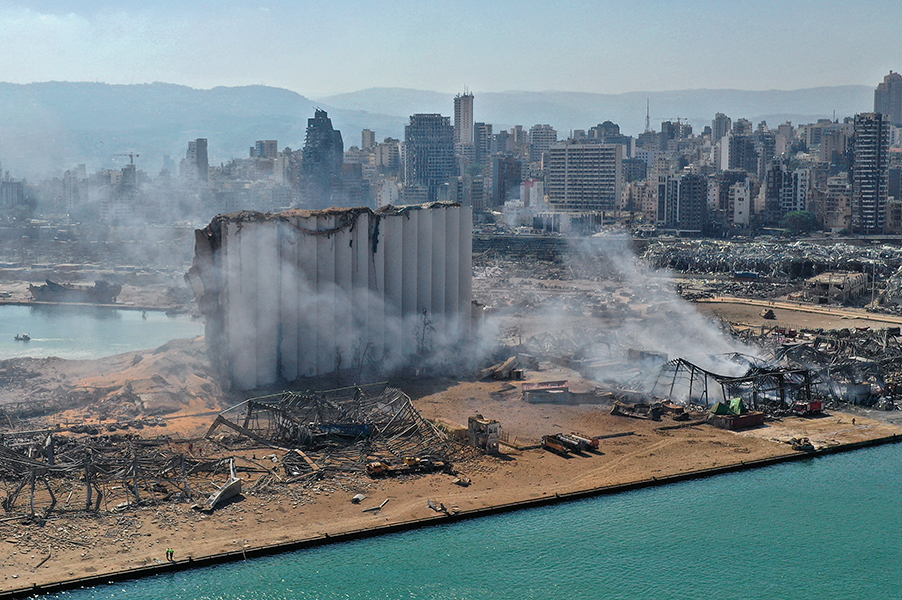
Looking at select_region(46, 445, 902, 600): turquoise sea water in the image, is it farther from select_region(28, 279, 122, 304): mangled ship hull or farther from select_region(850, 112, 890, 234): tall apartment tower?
select_region(850, 112, 890, 234): tall apartment tower

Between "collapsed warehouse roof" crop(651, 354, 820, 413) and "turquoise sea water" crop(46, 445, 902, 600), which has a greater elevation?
"collapsed warehouse roof" crop(651, 354, 820, 413)

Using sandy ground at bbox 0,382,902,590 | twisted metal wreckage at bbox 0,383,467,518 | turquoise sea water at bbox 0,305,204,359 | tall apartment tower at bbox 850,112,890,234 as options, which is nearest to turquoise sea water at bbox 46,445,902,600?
sandy ground at bbox 0,382,902,590

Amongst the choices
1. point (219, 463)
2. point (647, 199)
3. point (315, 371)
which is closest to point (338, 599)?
point (219, 463)

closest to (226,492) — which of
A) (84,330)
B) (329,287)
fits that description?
(329,287)

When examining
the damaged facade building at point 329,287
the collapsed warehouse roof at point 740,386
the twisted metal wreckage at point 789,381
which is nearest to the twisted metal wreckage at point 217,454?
the damaged facade building at point 329,287

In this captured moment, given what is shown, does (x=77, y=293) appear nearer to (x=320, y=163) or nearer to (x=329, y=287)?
(x=320, y=163)

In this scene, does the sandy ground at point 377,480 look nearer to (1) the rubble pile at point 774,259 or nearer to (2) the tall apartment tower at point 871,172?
(1) the rubble pile at point 774,259
